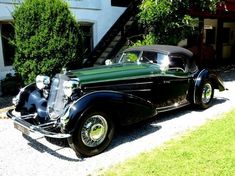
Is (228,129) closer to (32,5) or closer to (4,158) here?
(4,158)

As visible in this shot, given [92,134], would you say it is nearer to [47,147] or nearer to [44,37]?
[47,147]

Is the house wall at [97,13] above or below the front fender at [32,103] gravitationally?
above

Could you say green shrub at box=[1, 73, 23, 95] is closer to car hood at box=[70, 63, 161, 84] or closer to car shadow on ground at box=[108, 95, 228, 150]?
car hood at box=[70, 63, 161, 84]

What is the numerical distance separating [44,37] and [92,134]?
14.7ft

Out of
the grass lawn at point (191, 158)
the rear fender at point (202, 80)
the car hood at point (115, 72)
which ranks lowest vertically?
the grass lawn at point (191, 158)

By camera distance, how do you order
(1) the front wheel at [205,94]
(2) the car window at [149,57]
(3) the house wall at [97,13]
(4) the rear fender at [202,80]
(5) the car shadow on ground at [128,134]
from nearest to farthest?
1. (5) the car shadow on ground at [128,134]
2. (2) the car window at [149,57]
3. (4) the rear fender at [202,80]
4. (1) the front wheel at [205,94]
5. (3) the house wall at [97,13]

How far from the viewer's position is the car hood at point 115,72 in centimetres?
572

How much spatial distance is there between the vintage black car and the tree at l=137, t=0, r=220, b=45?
3.57m

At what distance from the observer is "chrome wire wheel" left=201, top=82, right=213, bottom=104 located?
7.78m

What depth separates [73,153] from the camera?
543 centimetres

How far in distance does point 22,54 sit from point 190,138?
5.46m

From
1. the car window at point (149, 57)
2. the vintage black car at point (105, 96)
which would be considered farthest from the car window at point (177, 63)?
the car window at point (149, 57)

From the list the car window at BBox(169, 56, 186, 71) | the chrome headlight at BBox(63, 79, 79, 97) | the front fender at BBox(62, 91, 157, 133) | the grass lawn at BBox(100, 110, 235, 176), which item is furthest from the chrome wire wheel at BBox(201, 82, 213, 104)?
the chrome headlight at BBox(63, 79, 79, 97)

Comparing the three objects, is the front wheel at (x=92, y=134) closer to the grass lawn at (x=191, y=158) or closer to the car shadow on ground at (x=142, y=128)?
the car shadow on ground at (x=142, y=128)
